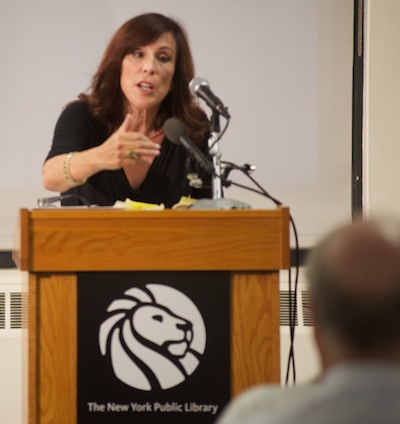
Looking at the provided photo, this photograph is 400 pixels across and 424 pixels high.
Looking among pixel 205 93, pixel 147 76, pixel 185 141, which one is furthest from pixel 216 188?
pixel 147 76

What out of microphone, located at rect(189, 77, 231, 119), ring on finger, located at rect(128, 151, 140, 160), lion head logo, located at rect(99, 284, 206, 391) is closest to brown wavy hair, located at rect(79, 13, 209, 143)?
ring on finger, located at rect(128, 151, 140, 160)

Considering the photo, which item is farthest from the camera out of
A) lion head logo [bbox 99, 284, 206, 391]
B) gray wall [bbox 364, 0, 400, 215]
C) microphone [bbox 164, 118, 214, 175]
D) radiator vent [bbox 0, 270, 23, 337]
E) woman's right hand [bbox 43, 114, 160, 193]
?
gray wall [bbox 364, 0, 400, 215]

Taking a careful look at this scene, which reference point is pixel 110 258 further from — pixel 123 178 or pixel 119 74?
pixel 119 74

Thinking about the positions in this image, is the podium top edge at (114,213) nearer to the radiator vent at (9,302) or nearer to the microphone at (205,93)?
the microphone at (205,93)

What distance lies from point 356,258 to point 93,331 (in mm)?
1759

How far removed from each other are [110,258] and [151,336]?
250 mm

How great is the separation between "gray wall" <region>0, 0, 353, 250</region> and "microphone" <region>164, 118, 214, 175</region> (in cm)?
152

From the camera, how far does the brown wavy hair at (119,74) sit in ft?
14.3

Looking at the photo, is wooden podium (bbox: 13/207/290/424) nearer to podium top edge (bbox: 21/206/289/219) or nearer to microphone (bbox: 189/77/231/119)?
podium top edge (bbox: 21/206/289/219)

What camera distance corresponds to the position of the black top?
4.35m

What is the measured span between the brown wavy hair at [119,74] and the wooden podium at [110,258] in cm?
173

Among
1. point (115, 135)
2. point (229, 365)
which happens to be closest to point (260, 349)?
point (229, 365)

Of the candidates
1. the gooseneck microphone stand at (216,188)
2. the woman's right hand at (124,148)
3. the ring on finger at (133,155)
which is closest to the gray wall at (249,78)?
the woman's right hand at (124,148)

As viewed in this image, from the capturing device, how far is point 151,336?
262 cm
